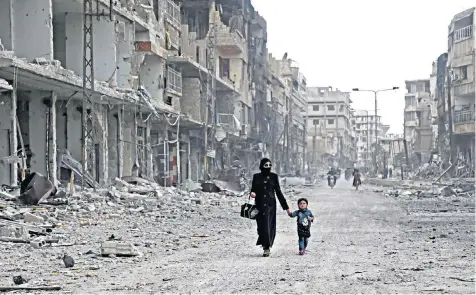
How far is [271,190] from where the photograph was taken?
12242mm

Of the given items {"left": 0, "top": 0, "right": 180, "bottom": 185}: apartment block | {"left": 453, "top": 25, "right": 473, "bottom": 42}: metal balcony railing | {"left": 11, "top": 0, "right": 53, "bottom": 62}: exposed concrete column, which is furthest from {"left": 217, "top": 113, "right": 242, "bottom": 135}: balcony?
{"left": 11, "top": 0, "right": 53, "bottom": 62}: exposed concrete column

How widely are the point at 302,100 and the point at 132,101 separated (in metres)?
85.9

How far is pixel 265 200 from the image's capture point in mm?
12109

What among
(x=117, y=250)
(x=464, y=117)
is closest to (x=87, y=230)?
(x=117, y=250)

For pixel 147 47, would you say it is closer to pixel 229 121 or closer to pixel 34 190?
pixel 229 121

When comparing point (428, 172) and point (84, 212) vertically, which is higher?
point (428, 172)

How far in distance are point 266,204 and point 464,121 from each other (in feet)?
190

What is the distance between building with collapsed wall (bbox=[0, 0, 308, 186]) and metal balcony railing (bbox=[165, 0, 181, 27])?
0.13 metres

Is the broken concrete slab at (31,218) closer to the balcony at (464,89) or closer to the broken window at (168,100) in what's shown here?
the broken window at (168,100)

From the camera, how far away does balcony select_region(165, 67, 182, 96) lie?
153ft

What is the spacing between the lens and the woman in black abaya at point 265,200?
11852 mm

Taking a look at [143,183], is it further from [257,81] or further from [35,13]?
[257,81]

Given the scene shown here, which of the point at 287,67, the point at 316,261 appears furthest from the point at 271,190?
the point at 287,67

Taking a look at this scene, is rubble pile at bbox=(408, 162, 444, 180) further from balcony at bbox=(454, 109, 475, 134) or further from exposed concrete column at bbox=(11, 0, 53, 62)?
exposed concrete column at bbox=(11, 0, 53, 62)
